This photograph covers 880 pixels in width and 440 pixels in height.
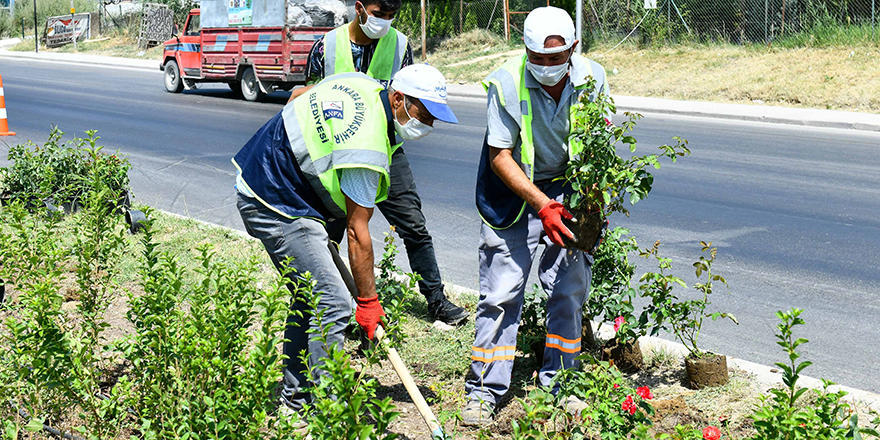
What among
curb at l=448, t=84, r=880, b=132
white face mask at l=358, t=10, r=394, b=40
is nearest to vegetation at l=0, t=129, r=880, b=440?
white face mask at l=358, t=10, r=394, b=40

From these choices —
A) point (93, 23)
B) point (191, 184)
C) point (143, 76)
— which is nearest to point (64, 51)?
point (93, 23)

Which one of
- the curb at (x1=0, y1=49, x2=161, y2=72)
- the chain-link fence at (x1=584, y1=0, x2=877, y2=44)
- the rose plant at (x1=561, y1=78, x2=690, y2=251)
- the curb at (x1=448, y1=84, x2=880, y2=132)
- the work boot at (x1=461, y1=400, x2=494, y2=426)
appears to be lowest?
the work boot at (x1=461, y1=400, x2=494, y2=426)

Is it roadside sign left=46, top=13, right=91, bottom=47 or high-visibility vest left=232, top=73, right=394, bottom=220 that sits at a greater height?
roadside sign left=46, top=13, right=91, bottom=47

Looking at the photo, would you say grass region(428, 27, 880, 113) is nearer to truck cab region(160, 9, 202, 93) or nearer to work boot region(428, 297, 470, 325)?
truck cab region(160, 9, 202, 93)

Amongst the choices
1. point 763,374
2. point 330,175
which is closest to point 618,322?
point 763,374

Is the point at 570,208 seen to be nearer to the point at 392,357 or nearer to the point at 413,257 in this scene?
the point at 392,357

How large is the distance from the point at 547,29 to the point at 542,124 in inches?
16.8

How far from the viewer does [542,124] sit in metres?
3.67

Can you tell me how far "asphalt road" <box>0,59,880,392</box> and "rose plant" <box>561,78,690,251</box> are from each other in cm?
149

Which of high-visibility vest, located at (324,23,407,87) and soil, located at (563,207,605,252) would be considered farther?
high-visibility vest, located at (324,23,407,87)

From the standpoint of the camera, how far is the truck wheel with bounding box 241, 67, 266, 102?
18.0 meters

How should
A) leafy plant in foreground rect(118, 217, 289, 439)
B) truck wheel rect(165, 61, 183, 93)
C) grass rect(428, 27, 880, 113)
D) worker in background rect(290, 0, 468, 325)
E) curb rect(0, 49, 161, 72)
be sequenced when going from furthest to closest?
curb rect(0, 49, 161, 72) < truck wheel rect(165, 61, 183, 93) < grass rect(428, 27, 880, 113) < worker in background rect(290, 0, 468, 325) < leafy plant in foreground rect(118, 217, 289, 439)

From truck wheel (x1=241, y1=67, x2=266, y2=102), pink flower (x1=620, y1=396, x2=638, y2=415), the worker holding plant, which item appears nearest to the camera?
pink flower (x1=620, y1=396, x2=638, y2=415)

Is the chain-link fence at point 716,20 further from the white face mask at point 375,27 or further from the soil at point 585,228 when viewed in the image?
the soil at point 585,228
